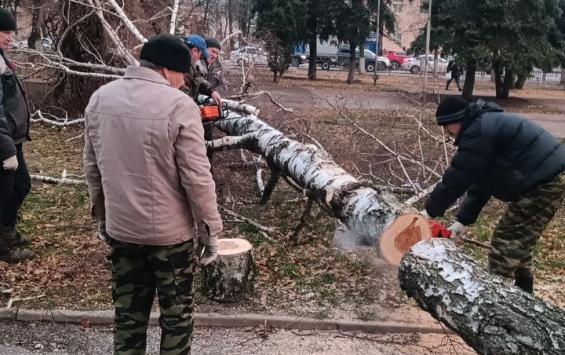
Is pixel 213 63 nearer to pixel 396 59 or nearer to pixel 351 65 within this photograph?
pixel 351 65

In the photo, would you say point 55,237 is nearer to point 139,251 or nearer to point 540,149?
point 139,251

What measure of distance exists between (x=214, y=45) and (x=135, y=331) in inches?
149

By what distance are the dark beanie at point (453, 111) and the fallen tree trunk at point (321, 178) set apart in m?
0.63

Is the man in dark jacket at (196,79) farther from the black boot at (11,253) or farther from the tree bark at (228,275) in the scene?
the black boot at (11,253)

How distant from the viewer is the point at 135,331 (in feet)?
10.00

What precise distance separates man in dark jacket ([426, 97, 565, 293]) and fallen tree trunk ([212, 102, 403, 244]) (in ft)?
1.21

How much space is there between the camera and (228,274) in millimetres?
4258

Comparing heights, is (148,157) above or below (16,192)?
above

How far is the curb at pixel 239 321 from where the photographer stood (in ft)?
13.1

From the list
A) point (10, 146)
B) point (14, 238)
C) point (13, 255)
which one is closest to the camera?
point (10, 146)

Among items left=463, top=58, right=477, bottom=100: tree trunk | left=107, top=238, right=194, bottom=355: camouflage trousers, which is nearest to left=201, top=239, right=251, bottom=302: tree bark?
left=107, top=238, right=194, bottom=355: camouflage trousers

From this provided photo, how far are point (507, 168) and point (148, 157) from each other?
229 centimetres

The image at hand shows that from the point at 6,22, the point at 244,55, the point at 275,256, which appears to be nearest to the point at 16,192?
the point at 6,22

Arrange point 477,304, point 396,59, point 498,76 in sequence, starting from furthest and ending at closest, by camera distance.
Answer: point 396,59, point 498,76, point 477,304
